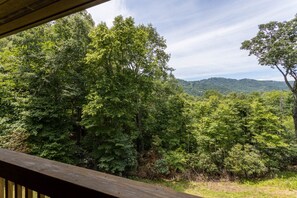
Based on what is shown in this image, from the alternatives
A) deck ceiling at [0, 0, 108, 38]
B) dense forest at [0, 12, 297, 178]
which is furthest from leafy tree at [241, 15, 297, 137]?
deck ceiling at [0, 0, 108, 38]

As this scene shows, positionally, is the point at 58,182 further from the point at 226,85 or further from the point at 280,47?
the point at 226,85

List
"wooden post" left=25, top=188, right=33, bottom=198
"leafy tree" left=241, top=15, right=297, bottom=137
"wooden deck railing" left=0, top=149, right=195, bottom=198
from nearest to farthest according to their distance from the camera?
"wooden deck railing" left=0, top=149, right=195, bottom=198, "wooden post" left=25, top=188, right=33, bottom=198, "leafy tree" left=241, top=15, right=297, bottom=137

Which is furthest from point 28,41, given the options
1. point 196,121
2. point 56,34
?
point 196,121

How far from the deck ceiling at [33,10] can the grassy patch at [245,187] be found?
24.2 feet

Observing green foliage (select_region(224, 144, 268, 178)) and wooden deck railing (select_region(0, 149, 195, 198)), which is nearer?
wooden deck railing (select_region(0, 149, 195, 198))

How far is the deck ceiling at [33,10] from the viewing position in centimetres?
61

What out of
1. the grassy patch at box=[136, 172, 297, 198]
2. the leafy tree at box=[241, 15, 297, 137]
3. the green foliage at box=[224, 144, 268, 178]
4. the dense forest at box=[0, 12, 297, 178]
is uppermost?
the leafy tree at box=[241, 15, 297, 137]

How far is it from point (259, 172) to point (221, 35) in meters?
7.52

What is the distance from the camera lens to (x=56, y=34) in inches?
336

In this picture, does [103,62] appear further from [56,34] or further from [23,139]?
[23,139]

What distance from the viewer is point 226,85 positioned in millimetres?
14633

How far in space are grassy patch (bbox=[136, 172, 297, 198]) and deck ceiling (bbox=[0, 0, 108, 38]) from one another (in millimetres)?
7387

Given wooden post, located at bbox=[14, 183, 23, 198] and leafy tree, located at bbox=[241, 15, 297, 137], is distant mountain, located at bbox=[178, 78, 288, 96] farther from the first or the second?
wooden post, located at bbox=[14, 183, 23, 198]

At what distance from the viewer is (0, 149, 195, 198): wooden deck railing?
1.26ft
